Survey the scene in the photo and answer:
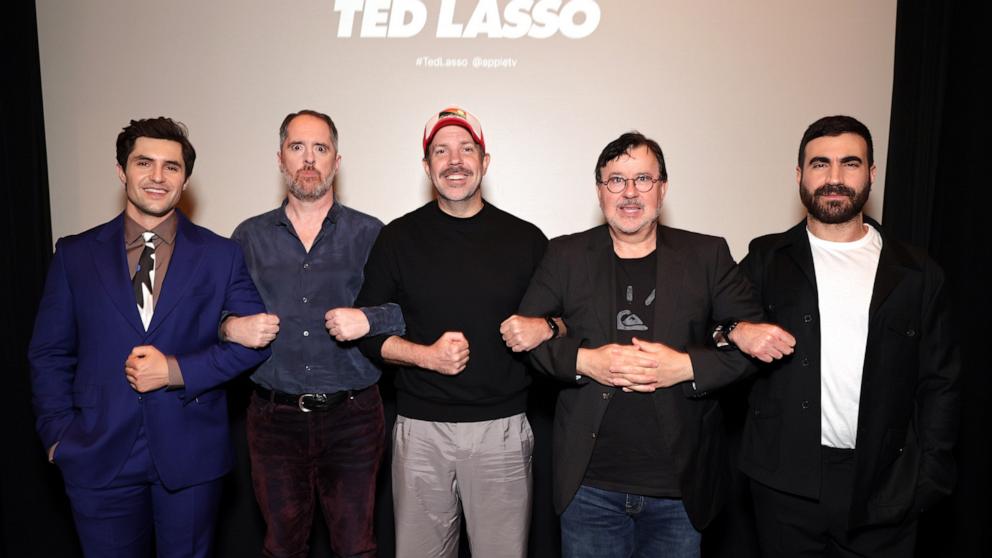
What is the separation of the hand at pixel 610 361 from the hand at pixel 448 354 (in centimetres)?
40

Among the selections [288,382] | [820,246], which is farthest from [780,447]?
[288,382]

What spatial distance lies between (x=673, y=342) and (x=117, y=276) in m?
1.87

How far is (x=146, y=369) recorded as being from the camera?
2.12 meters

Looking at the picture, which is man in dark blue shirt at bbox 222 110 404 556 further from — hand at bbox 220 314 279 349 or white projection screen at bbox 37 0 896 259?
white projection screen at bbox 37 0 896 259

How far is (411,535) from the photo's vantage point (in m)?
2.35

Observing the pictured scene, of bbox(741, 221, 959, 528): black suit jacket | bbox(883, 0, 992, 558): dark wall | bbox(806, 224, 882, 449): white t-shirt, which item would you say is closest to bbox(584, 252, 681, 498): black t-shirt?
bbox(741, 221, 959, 528): black suit jacket

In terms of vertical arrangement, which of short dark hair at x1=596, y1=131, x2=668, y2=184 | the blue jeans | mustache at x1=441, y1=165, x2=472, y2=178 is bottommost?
the blue jeans

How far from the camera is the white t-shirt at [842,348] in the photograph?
7.11 feet

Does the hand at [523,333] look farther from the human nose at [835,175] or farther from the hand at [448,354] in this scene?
the human nose at [835,175]

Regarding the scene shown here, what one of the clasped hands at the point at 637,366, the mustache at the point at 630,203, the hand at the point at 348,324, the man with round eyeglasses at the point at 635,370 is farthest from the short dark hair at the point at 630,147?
the hand at the point at 348,324

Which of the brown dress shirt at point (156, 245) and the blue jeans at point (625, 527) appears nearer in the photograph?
the blue jeans at point (625, 527)

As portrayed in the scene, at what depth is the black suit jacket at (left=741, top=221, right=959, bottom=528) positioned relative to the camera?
213 centimetres

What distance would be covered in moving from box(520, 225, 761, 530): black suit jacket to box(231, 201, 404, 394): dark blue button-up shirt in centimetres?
82

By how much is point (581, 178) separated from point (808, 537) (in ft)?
6.42
